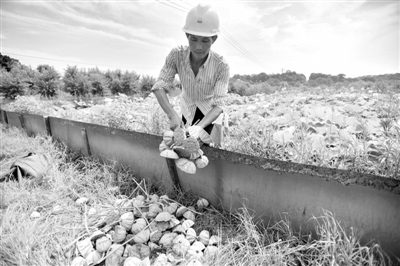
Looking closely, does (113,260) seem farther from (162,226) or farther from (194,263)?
(194,263)

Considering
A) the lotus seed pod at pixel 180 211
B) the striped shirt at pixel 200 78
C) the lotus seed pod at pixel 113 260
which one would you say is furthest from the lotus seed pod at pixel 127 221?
the striped shirt at pixel 200 78

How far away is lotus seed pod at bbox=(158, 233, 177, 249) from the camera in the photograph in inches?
66.5

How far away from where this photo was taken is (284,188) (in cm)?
173

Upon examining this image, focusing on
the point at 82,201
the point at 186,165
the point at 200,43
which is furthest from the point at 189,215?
the point at 200,43

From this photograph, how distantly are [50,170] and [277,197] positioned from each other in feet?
8.65

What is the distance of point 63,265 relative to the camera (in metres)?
1.52

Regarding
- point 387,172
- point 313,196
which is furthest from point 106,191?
point 387,172

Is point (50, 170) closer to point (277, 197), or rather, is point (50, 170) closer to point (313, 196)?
point (277, 197)

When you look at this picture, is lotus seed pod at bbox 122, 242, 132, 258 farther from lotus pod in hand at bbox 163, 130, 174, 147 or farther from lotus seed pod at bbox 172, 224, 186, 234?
lotus pod in hand at bbox 163, 130, 174, 147

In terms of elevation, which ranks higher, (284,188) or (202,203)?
(284,188)

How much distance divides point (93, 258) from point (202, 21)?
1.79 metres

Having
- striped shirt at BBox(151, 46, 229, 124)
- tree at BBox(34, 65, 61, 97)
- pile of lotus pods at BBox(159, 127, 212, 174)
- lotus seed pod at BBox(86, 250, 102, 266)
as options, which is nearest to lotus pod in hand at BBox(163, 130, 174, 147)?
pile of lotus pods at BBox(159, 127, 212, 174)

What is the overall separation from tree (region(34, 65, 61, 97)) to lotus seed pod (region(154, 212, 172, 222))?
13569mm

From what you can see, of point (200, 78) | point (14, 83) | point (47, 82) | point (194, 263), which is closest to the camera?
point (194, 263)
